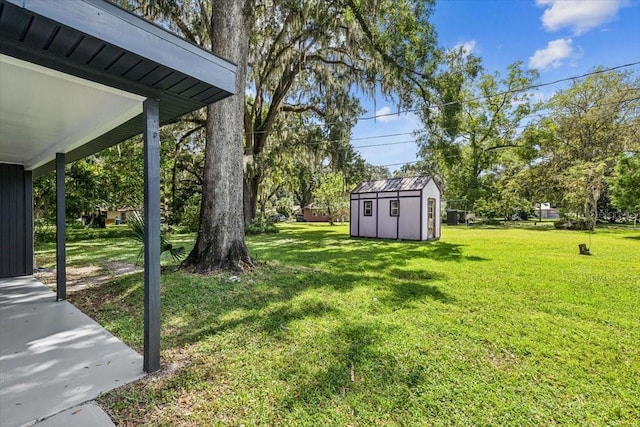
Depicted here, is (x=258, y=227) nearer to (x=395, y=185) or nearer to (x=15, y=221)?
(x=395, y=185)

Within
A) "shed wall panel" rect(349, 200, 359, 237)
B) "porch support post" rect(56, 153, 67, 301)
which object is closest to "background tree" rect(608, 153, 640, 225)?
"shed wall panel" rect(349, 200, 359, 237)

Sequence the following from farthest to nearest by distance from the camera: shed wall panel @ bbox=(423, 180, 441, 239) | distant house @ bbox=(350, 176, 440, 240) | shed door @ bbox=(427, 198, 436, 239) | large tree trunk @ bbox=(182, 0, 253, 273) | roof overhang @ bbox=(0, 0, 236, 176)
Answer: shed door @ bbox=(427, 198, 436, 239) → shed wall panel @ bbox=(423, 180, 441, 239) → distant house @ bbox=(350, 176, 440, 240) → large tree trunk @ bbox=(182, 0, 253, 273) → roof overhang @ bbox=(0, 0, 236, 176)

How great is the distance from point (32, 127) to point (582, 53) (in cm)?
1749

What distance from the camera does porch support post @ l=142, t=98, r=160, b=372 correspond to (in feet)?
6.92

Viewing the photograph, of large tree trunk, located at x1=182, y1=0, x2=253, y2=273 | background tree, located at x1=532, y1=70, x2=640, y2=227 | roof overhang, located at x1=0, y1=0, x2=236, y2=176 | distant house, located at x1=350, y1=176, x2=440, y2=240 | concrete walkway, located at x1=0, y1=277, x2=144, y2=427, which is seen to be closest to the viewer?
roof overhang, located at x1=0, y1=0, x2=236, y2=176

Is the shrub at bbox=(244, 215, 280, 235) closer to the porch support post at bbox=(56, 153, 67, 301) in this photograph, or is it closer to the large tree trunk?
the large tree trunk

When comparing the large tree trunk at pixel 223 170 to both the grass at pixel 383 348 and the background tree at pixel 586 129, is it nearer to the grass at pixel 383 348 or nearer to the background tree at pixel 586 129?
the grass at pixel 383 348

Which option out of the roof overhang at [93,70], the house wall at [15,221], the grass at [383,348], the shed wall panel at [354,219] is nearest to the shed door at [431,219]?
the shed wall panel at [354,219]

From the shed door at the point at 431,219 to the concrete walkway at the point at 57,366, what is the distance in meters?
10.5

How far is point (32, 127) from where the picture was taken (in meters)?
3.05

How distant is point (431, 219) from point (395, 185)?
1.90m

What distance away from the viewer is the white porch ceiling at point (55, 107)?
1.92 m

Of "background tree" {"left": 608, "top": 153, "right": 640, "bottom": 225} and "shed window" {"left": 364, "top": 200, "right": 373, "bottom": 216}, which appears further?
"shed window" {"left": 364, "top": 200, "right": 373, "bottom": 216}

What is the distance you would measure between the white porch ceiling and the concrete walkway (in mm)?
1926
